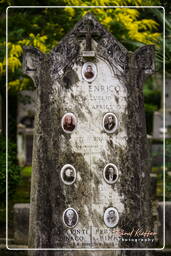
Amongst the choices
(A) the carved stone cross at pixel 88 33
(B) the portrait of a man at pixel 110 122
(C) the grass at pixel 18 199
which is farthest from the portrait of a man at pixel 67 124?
(C) the grass at pixel 18 199

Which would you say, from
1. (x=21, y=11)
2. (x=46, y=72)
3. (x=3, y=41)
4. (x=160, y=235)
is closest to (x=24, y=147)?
(x=21, y=11)

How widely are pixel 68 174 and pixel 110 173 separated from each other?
1.64 feet

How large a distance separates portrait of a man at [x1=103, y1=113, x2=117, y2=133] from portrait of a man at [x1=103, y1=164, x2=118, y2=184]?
428mm

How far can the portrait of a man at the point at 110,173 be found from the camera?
617 cm

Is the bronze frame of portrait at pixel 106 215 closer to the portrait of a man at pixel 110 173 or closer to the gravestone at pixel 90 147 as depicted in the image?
the gravestone at pixel 90 147

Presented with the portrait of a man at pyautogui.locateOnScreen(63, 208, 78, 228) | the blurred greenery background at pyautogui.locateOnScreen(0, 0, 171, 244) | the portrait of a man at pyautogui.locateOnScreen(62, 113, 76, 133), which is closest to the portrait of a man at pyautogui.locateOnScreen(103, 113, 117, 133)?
the portrait of a man at pyautogui.locateOnScreen(62, 113, 76, 133)

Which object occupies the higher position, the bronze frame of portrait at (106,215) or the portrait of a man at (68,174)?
the portrait of a man at (68,174)

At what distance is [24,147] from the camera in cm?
1666

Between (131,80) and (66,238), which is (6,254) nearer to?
(66,238)

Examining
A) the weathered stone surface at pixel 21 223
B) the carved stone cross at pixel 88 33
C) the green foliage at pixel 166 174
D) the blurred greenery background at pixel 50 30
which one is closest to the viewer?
the carved stone cross at pixel 88 33

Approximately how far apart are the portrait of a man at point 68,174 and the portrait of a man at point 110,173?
371mm

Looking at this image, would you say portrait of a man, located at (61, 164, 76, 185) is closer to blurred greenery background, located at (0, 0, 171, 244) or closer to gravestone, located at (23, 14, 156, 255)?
gravestone, located at (23, 14, 156, 255)

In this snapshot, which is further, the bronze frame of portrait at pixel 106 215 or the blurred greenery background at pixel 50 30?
the blurred greenery background at pixel 50 30

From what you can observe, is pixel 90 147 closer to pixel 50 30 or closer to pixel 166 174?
pixel 50 30
